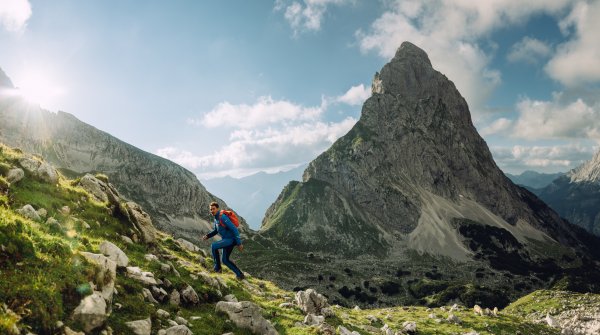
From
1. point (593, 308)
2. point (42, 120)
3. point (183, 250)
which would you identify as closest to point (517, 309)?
point (593, 308)

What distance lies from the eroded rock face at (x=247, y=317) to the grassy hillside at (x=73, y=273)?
293 mm

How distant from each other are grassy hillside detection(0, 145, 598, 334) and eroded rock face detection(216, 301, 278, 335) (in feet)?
0.96

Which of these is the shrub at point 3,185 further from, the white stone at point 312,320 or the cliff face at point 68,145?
the cliff face at point 68,145

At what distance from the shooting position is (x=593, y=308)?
53.6 m

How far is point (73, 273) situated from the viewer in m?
11.6

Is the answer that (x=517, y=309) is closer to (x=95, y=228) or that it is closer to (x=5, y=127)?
(x=95, y=228)

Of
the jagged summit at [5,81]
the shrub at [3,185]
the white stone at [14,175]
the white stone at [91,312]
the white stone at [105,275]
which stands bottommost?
the white stone at [91,312]

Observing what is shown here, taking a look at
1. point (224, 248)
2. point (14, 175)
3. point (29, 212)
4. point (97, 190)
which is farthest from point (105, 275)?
point (97, 190)

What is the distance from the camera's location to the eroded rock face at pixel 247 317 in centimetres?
1638

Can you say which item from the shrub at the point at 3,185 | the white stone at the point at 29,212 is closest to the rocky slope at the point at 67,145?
the shrub at the point at 3,185

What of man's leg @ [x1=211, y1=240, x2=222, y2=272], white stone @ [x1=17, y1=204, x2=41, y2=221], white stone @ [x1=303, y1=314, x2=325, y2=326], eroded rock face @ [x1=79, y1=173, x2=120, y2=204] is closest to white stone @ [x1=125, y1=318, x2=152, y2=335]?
white stone @ [x1=17, y1=204, x2=41, y2=221]

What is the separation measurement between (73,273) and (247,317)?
25.0ft

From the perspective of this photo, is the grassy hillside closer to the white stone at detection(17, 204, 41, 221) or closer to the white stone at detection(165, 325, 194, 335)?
the white stone at detection(17, 204, 41, 221)

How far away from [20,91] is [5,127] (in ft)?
112
